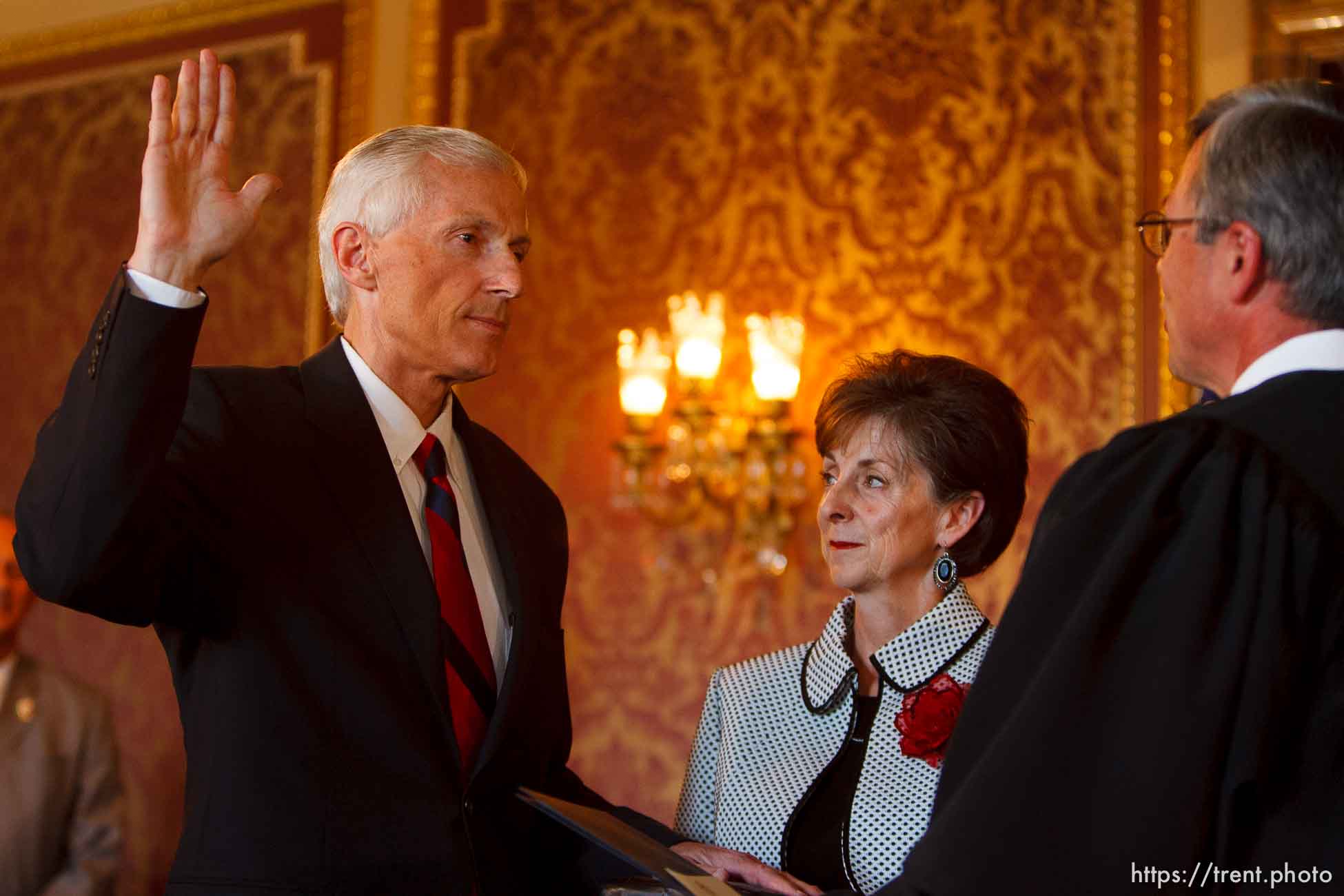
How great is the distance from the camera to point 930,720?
2.25 metres

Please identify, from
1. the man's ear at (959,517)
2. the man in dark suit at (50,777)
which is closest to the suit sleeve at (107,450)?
the man's ear at (959,517)

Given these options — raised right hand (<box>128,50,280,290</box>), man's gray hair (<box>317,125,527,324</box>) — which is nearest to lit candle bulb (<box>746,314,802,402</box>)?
man's gray hair (<box>317,125,527,324</box>)

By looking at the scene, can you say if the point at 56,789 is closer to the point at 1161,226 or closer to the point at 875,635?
the point at 875,635

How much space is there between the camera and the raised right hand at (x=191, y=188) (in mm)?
1693

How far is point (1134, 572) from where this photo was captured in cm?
139

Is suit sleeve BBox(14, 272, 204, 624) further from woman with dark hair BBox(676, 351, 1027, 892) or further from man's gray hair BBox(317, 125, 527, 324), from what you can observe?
woman with dark hair BBox(676, 351, 1027, 892)

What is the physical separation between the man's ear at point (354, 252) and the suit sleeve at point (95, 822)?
2.54m

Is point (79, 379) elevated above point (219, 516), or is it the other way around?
point (79, 379)

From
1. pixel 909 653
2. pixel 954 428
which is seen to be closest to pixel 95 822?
pixel 909 653

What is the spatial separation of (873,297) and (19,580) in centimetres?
282

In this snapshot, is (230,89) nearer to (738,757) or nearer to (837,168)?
(738,757)

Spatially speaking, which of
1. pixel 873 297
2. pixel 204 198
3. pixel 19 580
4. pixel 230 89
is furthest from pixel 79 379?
pixel 873 297

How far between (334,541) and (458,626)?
22cm

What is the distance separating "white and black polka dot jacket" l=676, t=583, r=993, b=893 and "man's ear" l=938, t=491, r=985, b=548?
9 cm
